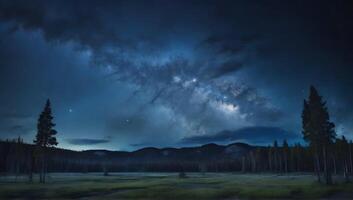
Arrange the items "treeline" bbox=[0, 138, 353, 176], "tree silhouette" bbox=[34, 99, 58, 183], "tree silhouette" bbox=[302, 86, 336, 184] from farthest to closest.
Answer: "treeline" bbox=[0, 138, 353, 176] < "tree silhouette" bbox=[34, 99, 58, 183] < "tree silhouette" bbox=[302, 86, 336, 184]

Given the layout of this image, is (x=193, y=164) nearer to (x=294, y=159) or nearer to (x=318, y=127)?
(x=294, y=159)

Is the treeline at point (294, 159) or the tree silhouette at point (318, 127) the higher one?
the tree silhouette at point (318, 127)

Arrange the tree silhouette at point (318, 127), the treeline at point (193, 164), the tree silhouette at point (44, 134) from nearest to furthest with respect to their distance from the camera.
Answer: the tree silhouette at point (318, 127) < the tree silhouette at point (44, 134) < the treeline at point (193, 164)

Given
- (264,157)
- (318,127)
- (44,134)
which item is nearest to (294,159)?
(264,157)

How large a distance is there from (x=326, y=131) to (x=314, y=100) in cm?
376

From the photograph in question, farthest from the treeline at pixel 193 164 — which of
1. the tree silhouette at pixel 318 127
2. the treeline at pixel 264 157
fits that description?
the tree silhouette at pixel 318 127

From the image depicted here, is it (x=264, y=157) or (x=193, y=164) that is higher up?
(x=264, y=157)

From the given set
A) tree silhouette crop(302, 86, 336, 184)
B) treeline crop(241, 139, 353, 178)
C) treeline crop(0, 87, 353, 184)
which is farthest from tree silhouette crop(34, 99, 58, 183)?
treeline crop(241, 139, 353, 178)

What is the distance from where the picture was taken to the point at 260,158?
322 feet

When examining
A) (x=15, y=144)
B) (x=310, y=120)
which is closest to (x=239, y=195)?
(x=310, y=120)

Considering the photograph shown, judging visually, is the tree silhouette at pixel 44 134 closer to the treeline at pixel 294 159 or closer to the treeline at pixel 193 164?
the treeline at pixel 193 164

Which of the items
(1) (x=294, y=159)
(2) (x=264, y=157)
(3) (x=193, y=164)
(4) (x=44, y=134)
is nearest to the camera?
(4) (x=44, y=134)

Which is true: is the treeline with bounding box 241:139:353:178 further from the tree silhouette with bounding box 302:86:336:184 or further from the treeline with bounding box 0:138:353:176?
the tree silhouette with bounding box 302:86:336:184

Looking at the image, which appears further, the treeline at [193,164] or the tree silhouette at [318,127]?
the treeline at [193,164]
